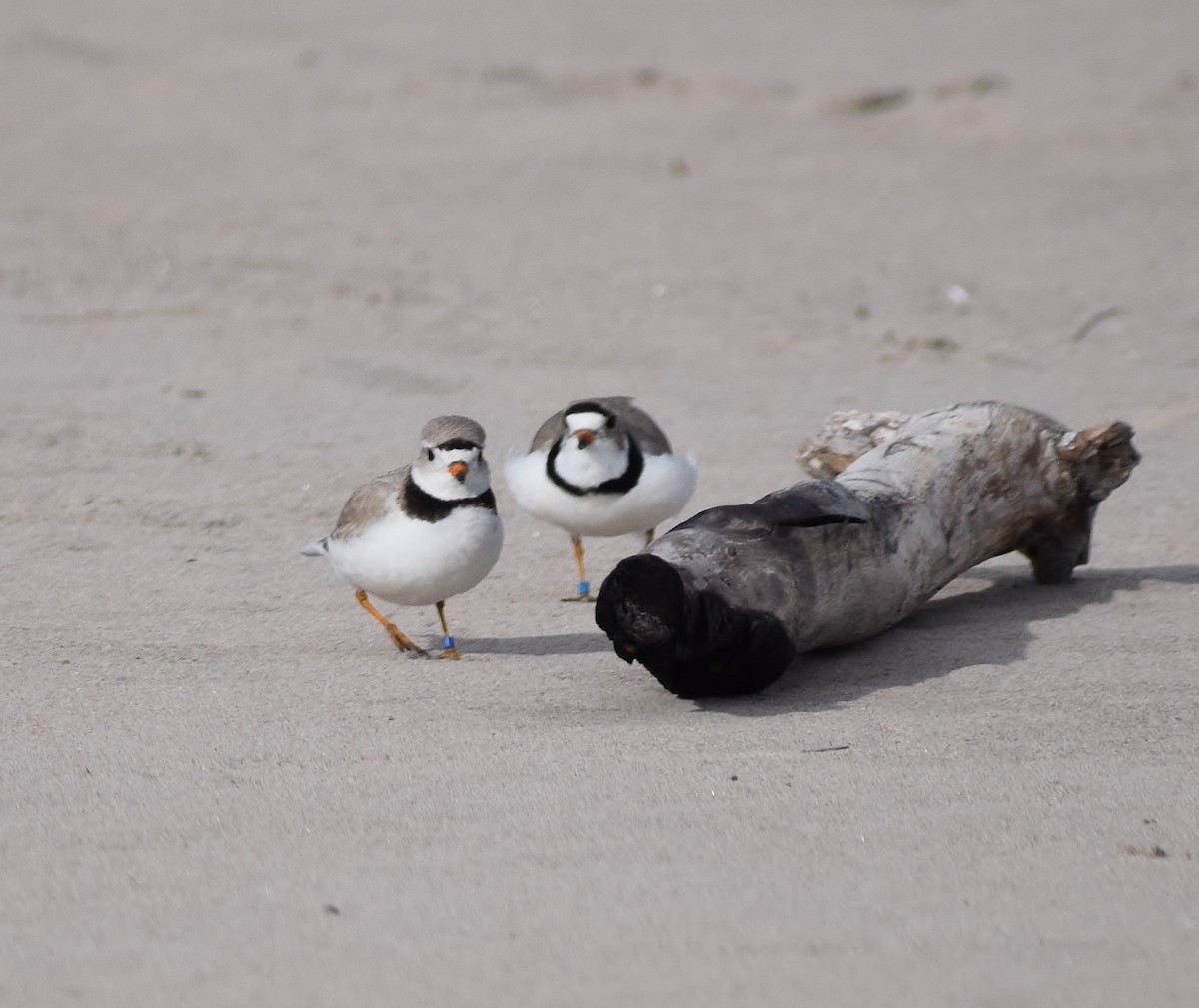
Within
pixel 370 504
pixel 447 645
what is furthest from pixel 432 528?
pixel 447 645

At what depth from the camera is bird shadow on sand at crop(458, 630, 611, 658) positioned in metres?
4.96

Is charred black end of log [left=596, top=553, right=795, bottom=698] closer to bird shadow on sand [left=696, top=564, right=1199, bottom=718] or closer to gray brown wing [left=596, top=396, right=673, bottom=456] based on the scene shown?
bird shadow on sand [left=696, top=564, right=1199, bottom=718]

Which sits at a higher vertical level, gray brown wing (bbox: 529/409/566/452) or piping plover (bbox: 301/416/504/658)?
gray brown wing (bbox: 529/409/566/452)

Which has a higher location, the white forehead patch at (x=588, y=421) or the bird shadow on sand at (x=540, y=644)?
the white forehead patch at (x=588, y=421)

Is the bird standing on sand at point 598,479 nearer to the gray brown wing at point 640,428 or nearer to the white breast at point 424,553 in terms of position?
the gray brown wing at point 640,428

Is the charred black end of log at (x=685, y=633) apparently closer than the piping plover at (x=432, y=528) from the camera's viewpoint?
Yes

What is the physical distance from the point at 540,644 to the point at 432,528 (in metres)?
0.61

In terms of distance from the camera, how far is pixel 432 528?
15.5 feet

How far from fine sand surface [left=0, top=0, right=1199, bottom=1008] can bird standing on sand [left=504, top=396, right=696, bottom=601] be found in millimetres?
341

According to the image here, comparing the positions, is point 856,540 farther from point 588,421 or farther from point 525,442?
point 525,442


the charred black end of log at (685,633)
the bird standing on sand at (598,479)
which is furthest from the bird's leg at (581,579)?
the charred black end of log at (685,633)

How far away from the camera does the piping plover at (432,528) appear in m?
4.70

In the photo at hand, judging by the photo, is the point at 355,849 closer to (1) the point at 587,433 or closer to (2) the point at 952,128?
(1) the point at 587,433

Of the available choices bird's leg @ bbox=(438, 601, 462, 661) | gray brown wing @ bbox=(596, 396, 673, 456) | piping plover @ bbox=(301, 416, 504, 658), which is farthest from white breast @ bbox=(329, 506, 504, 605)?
gray brown wing @ bbox=(596, 396, 673, 456)
